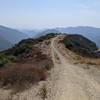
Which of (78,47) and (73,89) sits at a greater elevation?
(73,89)

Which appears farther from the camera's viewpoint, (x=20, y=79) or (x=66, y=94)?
(x=20, y=79)

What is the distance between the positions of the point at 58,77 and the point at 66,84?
3648 mm

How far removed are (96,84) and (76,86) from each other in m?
2.16

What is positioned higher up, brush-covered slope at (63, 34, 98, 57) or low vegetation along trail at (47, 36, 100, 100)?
low vegetation along trail at (47, 36, 100, 100)

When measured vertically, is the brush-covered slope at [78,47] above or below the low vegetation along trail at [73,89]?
below

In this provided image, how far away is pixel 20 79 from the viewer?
72.2ft

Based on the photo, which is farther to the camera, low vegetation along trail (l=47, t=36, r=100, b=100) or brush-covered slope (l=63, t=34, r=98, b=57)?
brush-covered slope (l=63, t=34, r=98, b=57)

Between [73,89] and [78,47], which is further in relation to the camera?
[78,47]

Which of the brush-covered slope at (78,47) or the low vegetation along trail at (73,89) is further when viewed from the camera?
the brush-covered slope at (78,47)

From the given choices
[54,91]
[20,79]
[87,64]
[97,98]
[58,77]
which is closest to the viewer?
[97,98]

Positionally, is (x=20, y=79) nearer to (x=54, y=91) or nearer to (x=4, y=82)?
(x=4, y=82)

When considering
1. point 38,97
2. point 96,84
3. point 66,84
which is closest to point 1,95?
point 38,97

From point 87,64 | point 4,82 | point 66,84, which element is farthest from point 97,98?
point 87,64

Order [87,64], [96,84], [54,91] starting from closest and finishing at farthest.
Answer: [54,91]
[96,84]
[87,64]
